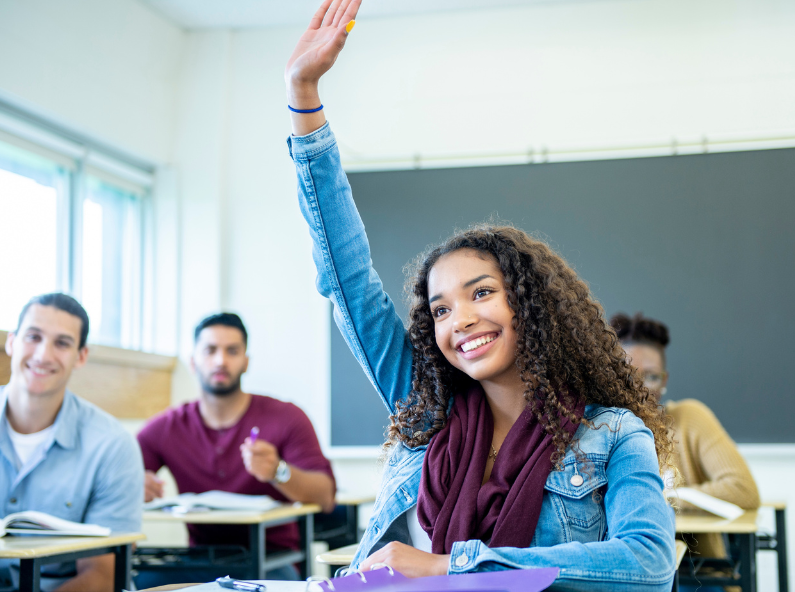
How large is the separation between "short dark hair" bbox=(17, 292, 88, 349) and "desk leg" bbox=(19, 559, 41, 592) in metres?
0.90

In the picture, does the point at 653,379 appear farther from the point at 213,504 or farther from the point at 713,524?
the point at 213,504

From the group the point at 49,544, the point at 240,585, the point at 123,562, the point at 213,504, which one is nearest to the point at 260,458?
the point at 213,504

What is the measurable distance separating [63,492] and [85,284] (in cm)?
208

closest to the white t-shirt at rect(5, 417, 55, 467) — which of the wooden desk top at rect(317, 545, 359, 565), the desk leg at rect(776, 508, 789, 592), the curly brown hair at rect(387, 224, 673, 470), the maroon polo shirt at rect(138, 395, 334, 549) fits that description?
the maroon polo shirt at rect(138, 395, 334, 549)

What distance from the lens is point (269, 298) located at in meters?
4.57

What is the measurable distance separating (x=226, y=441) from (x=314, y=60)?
2.26 meters

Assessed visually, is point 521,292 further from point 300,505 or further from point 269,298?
point 269,298

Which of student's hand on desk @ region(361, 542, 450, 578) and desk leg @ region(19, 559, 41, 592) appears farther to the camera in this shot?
desk leg @ region(19, 559, 41, 592)

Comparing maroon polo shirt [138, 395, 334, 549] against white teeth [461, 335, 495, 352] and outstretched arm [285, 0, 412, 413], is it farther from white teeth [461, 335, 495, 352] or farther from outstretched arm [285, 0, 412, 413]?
white teeth [461, 335, 495, 352]

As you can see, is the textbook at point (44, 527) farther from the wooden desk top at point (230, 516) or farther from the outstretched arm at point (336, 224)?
the outstretched arm at point (336, 224)

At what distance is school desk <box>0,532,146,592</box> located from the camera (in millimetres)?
1779

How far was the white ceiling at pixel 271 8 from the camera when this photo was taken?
440 cm

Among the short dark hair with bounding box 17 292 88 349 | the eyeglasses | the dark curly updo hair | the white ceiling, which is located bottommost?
the eyeglasses

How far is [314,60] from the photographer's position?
4.20 ft
